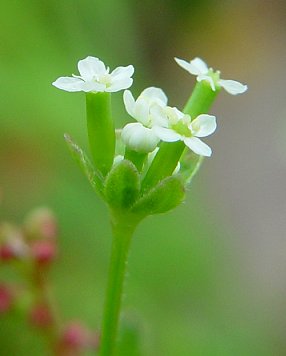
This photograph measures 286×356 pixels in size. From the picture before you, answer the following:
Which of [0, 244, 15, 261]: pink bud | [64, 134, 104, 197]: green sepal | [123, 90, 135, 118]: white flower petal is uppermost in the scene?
[123, 90, 135, 118]: white flower petal

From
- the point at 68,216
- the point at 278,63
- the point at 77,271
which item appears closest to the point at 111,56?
the point at 68,216

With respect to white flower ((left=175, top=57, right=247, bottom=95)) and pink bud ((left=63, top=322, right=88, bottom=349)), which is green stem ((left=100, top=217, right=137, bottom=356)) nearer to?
white flower ((left=175, top=57, right=247, bottom=95))

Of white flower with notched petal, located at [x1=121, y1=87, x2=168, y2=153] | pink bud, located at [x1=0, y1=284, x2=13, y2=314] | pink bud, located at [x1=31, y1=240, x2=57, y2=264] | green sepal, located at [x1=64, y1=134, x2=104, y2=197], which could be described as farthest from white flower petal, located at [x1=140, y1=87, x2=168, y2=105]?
pink bud, located at [x1=0, y1=284, x2=13, y2=314]

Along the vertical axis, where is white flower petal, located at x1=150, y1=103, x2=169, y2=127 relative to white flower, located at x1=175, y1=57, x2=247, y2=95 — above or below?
below

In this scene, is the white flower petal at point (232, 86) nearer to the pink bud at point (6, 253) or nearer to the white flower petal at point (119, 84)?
the white flower petal at point (119, 84)

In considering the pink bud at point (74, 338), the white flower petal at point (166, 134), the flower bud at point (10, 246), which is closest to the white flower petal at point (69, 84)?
the white flower petal at point (166, 134)
